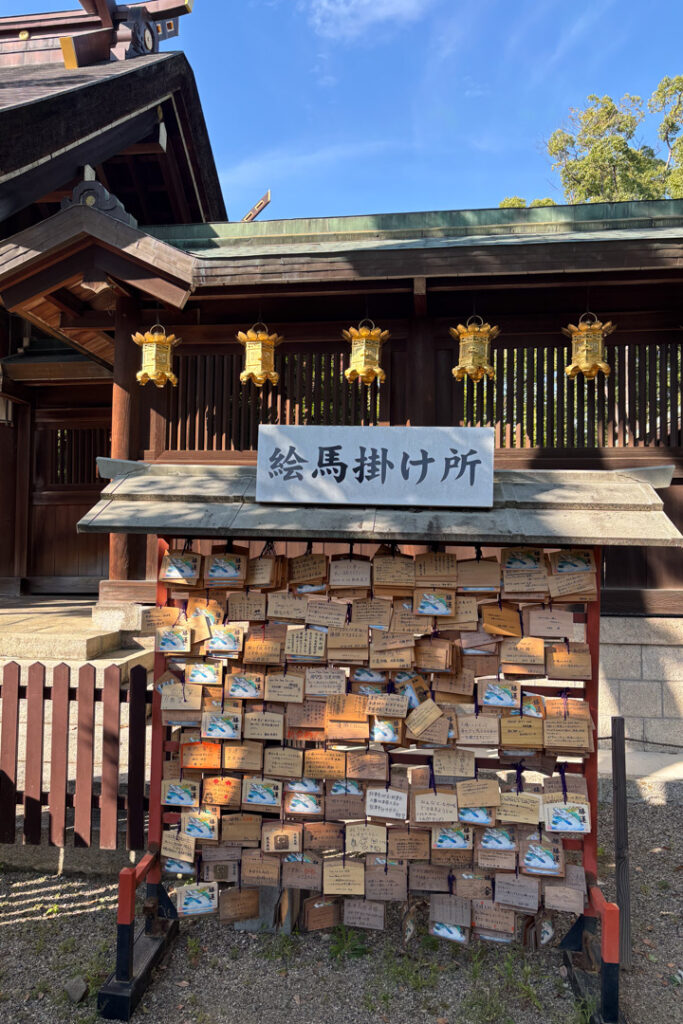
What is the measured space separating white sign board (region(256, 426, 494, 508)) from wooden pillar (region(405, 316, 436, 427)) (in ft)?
11.4

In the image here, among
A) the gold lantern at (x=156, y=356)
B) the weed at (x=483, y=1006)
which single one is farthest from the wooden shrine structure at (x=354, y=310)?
the weed at (x=483, y=1006)

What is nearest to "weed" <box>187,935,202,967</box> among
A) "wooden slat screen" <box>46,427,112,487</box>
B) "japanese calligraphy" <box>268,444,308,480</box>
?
"japanese calligraphy" <box>268,444,308,480</box>

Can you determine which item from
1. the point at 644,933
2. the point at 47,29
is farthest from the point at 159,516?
the point at 47,29

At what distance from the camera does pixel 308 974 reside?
356cm

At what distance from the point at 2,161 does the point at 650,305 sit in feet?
21.3

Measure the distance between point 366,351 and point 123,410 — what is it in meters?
Answer: 3.21

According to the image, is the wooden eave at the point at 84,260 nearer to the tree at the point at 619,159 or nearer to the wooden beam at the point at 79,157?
the wooden beam at the point at 79,157

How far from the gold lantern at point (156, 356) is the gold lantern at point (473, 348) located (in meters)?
3.32

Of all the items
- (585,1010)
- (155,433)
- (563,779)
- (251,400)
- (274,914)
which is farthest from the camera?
(155,433)

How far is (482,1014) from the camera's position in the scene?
3.23 m

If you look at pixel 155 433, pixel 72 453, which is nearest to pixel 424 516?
pixel 155 433

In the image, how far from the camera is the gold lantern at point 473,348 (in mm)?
6562

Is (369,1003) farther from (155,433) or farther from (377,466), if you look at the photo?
(155,433)

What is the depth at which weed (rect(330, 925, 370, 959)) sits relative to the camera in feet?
12.2
